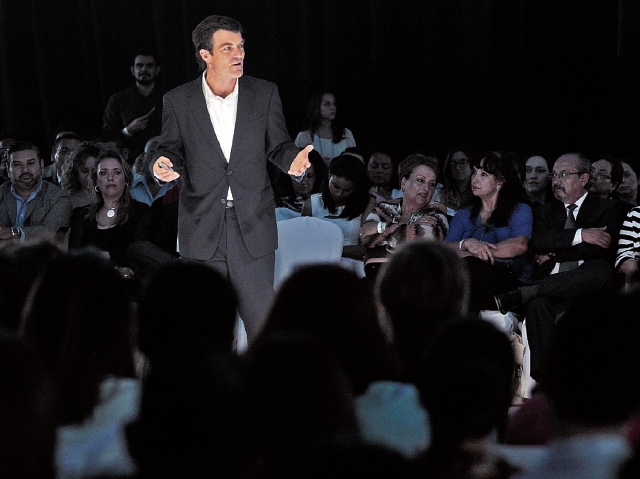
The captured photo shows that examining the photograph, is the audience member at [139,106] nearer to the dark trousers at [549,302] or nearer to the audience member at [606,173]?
the audience member at [606,173]

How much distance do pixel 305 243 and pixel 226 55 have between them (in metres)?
0.97

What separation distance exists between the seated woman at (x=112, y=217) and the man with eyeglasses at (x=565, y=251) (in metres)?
1.82

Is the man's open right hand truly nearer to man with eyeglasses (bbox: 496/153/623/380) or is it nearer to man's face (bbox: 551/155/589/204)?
man with eyeglasses (bbox: 496/153/623/380)

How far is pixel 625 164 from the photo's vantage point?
529cm

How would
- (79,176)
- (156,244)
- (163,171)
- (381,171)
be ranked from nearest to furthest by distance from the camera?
1. (163,171)
2. (156,244)
3. (79,176)
4. (381,171)

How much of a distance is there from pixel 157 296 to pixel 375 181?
414 centimetres

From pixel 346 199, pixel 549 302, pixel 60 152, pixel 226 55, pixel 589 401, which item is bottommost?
pixel 549 302

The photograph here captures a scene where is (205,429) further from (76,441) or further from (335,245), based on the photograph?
(335,245)

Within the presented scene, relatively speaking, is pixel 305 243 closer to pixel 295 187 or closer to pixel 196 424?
pixel 295 187

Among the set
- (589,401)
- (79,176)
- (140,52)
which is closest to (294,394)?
(589,401)

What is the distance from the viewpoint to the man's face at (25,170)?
195 inches

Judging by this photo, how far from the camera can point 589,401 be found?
122 cm

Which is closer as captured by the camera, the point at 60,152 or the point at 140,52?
the point at 60,152

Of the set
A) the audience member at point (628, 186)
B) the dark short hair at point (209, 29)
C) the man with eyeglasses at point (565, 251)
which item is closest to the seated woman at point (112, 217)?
the dark short hair at point (209, 29)
